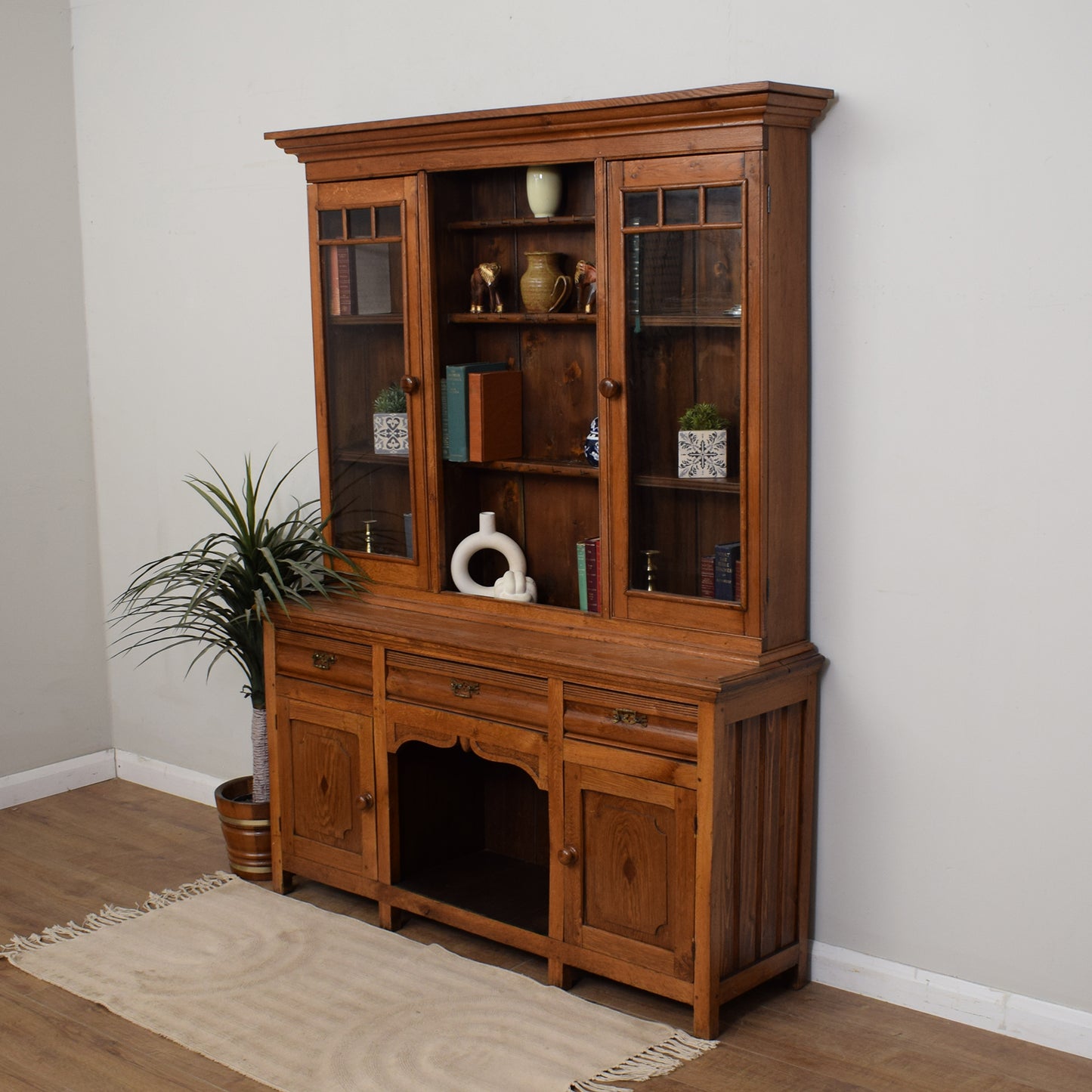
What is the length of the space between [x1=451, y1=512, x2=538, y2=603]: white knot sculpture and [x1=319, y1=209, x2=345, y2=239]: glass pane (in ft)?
2.87

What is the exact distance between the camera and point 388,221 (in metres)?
3.60

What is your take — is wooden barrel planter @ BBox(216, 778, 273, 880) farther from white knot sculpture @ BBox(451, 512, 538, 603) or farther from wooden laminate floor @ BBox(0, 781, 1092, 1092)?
white knot sculpture @ BBox(451, 512, 538, 603)

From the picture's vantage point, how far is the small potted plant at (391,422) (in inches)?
146

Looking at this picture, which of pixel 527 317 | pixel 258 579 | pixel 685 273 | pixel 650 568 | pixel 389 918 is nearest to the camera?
pixel 685 273

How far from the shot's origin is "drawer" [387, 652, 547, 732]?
329 centimetres

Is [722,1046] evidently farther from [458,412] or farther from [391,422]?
[391,422]

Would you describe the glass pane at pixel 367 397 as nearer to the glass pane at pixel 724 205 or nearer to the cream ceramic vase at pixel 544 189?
the cream ceramic vase at pixel 544 189

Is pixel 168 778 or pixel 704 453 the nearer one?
pixel 704 453

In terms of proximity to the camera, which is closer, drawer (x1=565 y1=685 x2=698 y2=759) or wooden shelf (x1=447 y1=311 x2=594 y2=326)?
drawer (x1=565 y1=685 x2=698 y2=759)

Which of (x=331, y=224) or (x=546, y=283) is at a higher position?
(x=331, y=224)

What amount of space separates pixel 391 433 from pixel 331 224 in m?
0.60

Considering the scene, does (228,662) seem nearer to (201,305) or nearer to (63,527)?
(63,527)

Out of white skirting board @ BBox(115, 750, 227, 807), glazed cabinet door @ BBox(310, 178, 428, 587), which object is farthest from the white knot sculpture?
white skirting board @ BBox(115, 750, 227, 807)

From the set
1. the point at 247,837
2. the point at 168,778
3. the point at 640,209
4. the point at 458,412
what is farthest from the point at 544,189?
the point at 168,778
